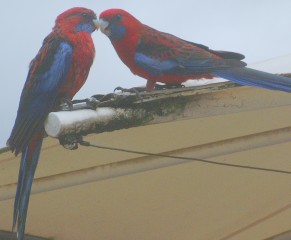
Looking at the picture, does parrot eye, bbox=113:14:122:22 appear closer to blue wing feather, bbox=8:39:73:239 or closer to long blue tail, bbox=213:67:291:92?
blue wing feather, bbox=8:39:73:239

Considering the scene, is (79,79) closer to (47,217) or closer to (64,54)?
(64,54)

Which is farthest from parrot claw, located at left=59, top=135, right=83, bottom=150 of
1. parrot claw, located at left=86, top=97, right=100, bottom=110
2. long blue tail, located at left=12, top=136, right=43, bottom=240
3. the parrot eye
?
the parrot eye

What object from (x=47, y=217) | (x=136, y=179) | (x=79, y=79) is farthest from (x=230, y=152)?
(x=47, y=217)

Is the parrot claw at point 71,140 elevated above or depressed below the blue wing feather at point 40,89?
below

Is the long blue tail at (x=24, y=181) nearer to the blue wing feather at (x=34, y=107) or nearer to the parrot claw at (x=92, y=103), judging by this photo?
the blue wing feather at (x=34, y=107)

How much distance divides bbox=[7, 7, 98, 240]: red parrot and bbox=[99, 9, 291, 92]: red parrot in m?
0.10

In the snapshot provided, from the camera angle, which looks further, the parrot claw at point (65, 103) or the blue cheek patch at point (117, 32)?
the blue cheek patch at point (117, 32)

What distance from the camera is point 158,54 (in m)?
2.84

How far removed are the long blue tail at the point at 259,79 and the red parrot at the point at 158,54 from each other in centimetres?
9

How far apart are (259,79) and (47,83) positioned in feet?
2.51

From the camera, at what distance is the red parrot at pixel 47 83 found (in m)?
2.61

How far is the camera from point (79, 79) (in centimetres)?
281

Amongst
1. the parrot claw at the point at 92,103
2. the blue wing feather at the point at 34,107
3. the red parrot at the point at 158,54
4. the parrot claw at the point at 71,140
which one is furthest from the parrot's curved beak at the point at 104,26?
the parrot claw at the point at 71,140

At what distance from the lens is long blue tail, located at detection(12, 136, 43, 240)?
2693 mm
